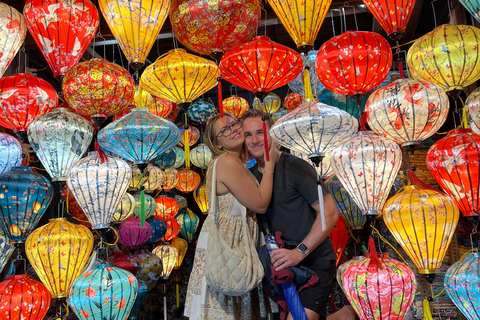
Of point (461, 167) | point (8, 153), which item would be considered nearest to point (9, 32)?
point (8, 153)

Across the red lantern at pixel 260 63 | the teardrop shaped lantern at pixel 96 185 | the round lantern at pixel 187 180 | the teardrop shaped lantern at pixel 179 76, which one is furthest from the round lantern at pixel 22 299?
the round lantern at pixel 187 180

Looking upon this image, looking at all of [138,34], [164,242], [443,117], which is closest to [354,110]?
[443,117]

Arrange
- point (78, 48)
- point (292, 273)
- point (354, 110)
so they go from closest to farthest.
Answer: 1. point (292, 273)
2. point (78, 48)
3. point (354, 110)

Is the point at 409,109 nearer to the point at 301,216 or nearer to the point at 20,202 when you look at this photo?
the point at 301,216

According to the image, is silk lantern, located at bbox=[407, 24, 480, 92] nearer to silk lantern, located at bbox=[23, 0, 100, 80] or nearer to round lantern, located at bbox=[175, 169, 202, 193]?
silk lantern, located at bbox=[23, 0, 100, 80]

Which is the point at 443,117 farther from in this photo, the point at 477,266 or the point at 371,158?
the point at 477,266

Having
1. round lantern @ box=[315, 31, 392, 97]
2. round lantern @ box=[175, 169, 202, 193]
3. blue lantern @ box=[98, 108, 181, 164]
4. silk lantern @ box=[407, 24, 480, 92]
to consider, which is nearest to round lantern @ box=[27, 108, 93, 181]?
blue lantern @ box=[98, 108, 181, 164]

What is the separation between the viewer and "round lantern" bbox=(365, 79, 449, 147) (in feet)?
6.41

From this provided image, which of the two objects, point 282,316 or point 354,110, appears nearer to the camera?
point 282,316

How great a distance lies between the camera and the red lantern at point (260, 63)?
2.07 metres

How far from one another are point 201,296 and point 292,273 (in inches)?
16.6

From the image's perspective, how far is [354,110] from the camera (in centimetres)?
300

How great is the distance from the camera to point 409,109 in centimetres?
196

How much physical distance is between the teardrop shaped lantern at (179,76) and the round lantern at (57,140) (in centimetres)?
45
